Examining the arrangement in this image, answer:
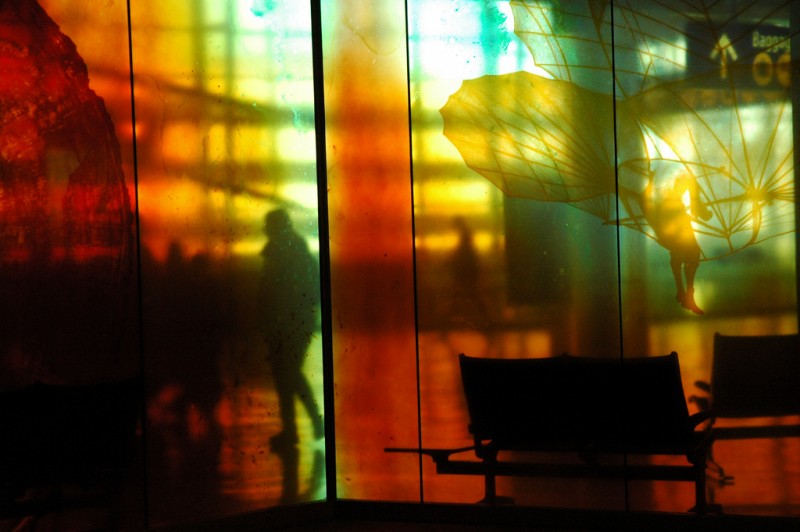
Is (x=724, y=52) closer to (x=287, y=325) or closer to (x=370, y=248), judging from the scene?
(x=370, y=248)

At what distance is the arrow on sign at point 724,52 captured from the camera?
5293 mm

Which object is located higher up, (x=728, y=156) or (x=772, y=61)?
(x=772, y=61)

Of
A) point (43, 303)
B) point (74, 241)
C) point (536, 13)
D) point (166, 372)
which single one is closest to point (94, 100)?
point (74, 241)

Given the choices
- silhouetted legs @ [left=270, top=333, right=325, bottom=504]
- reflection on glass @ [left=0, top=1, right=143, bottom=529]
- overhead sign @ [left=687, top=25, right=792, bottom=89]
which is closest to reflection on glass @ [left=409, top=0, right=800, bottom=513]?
overhead sign @ [left=687, top=25, right=792, bottom=89]

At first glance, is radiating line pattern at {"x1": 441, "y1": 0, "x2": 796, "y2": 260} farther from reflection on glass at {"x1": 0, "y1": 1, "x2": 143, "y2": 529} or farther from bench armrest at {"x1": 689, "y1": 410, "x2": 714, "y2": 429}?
reflection on glass at {"x1": 0, "y1": 1, "x2": 143, "y2": 529}

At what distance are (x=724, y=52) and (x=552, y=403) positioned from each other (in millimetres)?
2417

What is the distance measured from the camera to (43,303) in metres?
5.21

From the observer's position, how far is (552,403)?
558cm

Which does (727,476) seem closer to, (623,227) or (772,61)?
(623,227)

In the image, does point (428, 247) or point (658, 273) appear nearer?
point (658, 273)

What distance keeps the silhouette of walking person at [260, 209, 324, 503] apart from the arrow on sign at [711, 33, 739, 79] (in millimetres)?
2890

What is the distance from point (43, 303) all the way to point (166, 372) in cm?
86

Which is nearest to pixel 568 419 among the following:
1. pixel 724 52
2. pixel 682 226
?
pixel 682 226

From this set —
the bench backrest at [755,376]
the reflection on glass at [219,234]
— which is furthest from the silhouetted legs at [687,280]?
the reflection on glass at [219,234]
